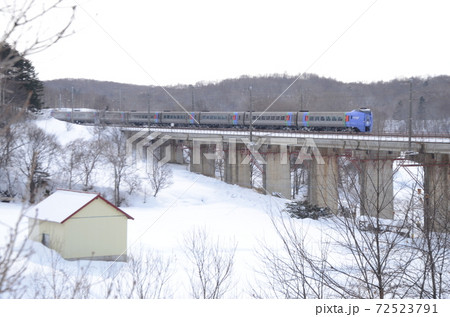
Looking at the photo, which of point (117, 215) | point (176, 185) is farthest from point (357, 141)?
point (117, 215)

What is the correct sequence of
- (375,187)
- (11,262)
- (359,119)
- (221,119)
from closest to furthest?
(11,262), (375,187), (359,119), (221,119)

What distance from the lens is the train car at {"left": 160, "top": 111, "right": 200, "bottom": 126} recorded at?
48.9 meters

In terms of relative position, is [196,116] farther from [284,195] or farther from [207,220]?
[207,220]

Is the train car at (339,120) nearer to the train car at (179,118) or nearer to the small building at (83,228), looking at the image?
the train car at (179,118)

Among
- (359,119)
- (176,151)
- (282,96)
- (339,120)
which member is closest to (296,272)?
(359,119)

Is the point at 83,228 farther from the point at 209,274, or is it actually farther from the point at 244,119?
the point at 244,119

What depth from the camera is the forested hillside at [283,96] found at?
57.9m

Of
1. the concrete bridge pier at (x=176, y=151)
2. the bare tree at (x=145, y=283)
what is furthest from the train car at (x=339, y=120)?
the bare tree at (x=145, y=283)

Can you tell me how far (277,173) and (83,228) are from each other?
2176cm

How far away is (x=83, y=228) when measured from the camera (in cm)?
1549

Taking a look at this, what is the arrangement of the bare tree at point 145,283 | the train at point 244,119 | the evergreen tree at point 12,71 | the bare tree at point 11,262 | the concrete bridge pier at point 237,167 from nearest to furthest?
the bare tree at point 11,262 < the evergreen tree at point 12,71 < the bare tree at point 145,283 < the train at point 244,119 < the concrete bridge pier at point 237,167

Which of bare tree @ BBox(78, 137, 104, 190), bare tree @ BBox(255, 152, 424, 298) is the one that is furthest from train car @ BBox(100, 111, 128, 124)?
bare tree @ BBox(255, 152, 424, 298)

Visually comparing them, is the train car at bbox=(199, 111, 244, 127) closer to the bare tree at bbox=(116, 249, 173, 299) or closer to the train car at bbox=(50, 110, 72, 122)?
the train car at bbox=(50, 110, 72, 122)

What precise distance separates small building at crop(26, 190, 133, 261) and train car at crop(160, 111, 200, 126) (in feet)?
107
